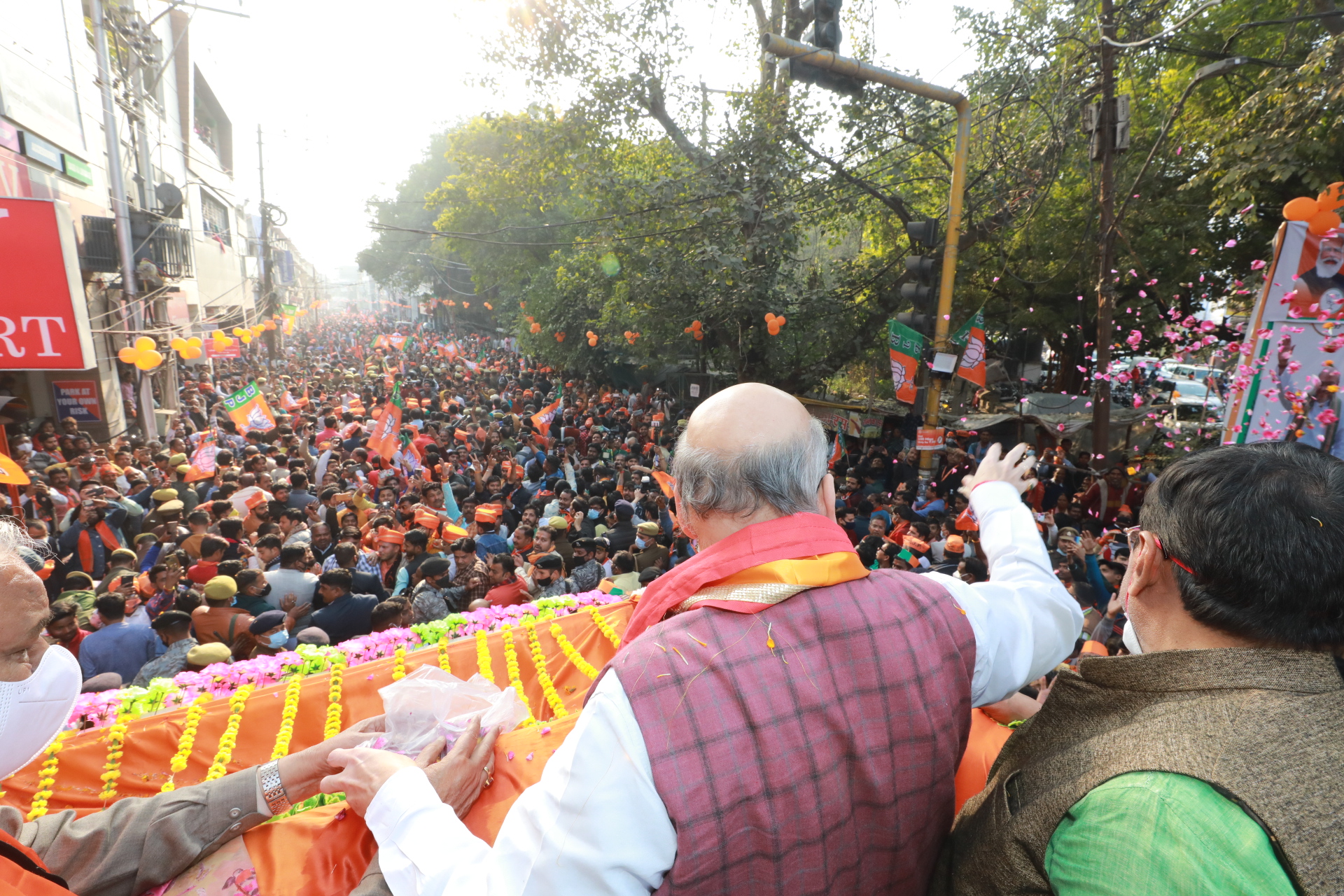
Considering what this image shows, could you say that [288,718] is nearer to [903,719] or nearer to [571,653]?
[571,653]

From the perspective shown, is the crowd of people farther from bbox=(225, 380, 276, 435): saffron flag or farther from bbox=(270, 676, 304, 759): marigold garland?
bbox=(225, 380, 276, 435): saffron flag

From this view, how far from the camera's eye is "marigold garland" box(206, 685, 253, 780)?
7.89 feet

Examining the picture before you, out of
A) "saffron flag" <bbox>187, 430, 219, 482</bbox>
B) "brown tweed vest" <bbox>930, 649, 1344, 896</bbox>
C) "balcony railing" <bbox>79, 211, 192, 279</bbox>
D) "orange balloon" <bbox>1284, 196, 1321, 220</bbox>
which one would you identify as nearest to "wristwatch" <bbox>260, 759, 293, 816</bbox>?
"brown tweed vest" <bbox>930, 649, 1344, 896</bbox>

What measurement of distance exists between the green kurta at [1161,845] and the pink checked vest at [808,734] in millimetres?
346

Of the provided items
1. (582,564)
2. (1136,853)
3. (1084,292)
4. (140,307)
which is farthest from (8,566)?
(1084,292)

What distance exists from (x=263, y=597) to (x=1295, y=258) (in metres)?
7.62

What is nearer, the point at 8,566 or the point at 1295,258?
the point at 8,566

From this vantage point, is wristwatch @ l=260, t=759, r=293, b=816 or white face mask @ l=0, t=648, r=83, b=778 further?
wristwatch @ l=260, t=759, r=293, b=816

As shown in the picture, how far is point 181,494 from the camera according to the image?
798cm

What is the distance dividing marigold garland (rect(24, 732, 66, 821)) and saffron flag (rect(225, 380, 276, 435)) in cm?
854

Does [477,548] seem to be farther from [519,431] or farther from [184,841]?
[519,431]

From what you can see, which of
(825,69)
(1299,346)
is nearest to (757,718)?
(1299,346)

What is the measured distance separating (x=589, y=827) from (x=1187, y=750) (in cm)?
95

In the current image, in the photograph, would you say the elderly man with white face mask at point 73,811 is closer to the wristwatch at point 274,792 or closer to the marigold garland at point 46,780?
the wristwatch at point 274,792
